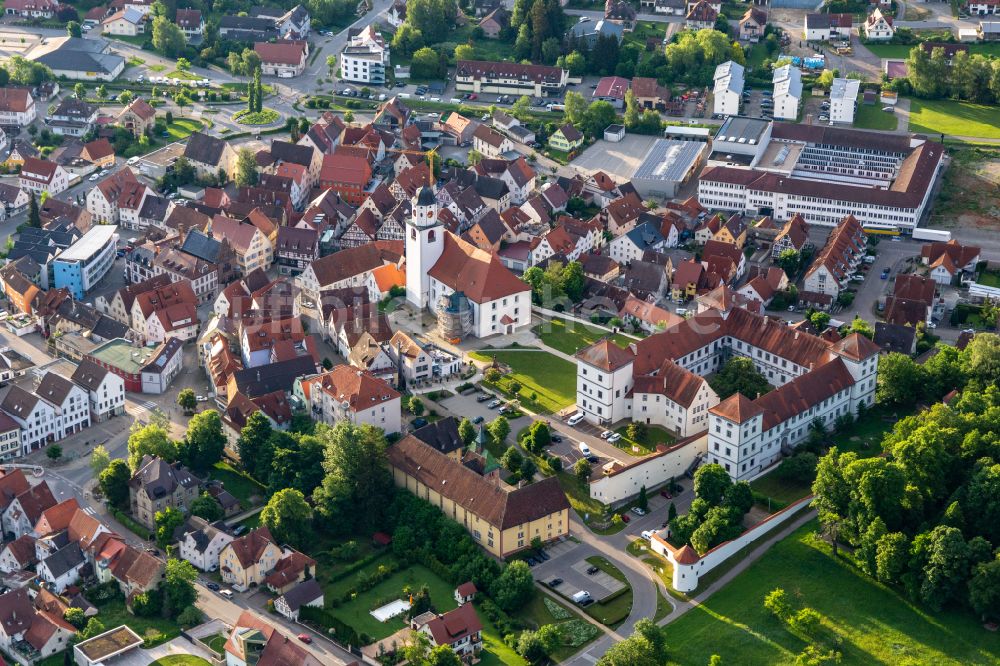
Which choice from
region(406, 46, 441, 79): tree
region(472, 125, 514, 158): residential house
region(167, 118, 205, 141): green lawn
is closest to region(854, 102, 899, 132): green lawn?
region(472, 125, 514, 158): residential house

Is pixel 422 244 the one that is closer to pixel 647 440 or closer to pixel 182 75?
pixel 647 440

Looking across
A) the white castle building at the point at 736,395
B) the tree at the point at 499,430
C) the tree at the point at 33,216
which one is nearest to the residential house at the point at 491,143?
the tree at the point at 33,216

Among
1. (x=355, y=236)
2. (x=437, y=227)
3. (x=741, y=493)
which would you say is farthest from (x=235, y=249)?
(x=741, y=493)

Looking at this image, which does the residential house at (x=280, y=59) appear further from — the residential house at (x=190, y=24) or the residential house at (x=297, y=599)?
the residential house at (x=297, y=599)

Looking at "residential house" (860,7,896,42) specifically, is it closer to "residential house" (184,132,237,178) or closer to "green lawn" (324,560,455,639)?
"residential house" (184,132,237,178)

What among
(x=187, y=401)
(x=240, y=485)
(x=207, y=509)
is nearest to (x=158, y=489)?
(x=207, y=509)

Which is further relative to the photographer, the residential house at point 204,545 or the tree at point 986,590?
the residential house at point 204,545
